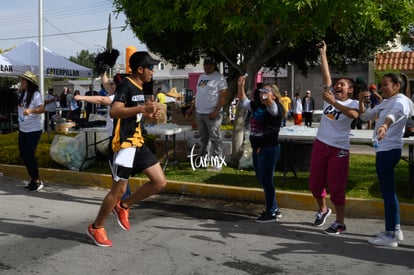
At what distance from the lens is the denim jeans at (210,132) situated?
8805 mm

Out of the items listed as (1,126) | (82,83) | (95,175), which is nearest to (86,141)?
(95,175)

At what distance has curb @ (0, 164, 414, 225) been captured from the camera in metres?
6.56

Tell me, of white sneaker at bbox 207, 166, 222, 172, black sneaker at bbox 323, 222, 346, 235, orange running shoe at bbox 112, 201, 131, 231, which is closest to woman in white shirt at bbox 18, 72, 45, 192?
white sneaker at bbox 207, 166, 222, 172

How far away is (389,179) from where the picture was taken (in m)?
5.22

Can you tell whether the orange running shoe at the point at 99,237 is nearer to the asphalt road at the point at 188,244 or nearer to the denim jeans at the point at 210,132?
the asphalt road at the point at 188,244

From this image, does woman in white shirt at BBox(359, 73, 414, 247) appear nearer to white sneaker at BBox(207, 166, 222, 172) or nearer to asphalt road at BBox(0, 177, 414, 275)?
asphalt road at BBox(0, 177, 414, 275)

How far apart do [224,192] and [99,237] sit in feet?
9.50

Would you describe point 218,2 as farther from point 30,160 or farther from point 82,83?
point 82,83

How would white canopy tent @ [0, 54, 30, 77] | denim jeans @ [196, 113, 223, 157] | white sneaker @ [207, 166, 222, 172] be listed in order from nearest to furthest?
1. denim jeans @ [196, 113, 223, 157]
2. white sneaker @ [207, 166, 222, 172]
3. white canopy tent @ [0, 54, 30, 77]

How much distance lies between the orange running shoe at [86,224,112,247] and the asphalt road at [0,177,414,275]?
0.22 ft

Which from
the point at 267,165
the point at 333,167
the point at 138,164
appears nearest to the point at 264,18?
the point at 267,165

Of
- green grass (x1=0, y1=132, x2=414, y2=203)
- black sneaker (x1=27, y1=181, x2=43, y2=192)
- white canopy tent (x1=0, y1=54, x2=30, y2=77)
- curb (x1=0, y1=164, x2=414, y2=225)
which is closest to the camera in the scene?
curb (x1=0, y1=164, x2=414, y2=225)

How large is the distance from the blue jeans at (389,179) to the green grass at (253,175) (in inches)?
66.1

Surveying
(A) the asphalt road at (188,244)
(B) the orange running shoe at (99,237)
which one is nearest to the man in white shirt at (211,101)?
(A) the asphalt road at (188,244)
